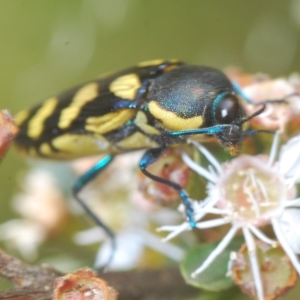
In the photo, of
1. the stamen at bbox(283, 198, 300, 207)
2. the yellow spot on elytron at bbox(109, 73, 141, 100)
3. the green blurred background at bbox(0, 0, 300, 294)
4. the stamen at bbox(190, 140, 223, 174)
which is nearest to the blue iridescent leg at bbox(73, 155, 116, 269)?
the yellow spot on elytron at bbox(109, 73, 141, 100)

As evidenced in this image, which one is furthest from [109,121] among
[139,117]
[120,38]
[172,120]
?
[120,38]

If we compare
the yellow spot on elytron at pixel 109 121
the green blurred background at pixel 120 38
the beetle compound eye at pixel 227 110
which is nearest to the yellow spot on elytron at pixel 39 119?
the yellow spot on elytron at pixel 109 121

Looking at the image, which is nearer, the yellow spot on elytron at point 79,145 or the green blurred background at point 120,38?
the yellow spot on elytron at point 79,145

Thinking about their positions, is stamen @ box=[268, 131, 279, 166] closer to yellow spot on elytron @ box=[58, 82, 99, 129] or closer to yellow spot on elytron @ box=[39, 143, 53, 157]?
yellow spot on elytron @ box=[58, 82, 99, 129]

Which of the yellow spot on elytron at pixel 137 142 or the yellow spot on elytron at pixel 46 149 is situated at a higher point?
the yellow spot on elytron at pixel 137 142

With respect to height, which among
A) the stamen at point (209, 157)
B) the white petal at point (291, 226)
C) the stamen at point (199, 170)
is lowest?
the white petal at point (291, 226)

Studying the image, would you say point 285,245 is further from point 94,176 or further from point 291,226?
point 94,176

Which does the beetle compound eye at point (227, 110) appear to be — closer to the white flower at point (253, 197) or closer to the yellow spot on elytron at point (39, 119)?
the white flower at point (253, 197)

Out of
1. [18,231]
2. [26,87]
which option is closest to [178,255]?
[18,231]
